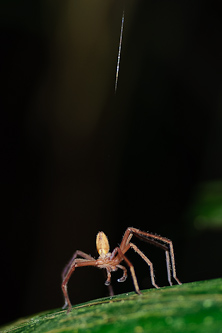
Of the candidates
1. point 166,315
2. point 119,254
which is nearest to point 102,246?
point 119,254

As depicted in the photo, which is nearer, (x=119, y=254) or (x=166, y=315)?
(x=166, y=315)

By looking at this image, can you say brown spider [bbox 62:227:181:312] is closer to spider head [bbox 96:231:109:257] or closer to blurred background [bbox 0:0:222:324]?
spider head [bbox 96:231:109:257]

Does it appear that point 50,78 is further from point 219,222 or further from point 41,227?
point 219,222

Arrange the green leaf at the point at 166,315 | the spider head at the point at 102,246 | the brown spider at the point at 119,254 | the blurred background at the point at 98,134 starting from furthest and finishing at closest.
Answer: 1. the blurred background at the point at 98,134
2. the spider head at the point at 102,246
3. the brown spider at the point at 119,254
4. the green leaf at the point at 166,315

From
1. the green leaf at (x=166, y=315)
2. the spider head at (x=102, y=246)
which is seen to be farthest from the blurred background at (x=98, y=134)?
the green leaf at (x=166, y=315)

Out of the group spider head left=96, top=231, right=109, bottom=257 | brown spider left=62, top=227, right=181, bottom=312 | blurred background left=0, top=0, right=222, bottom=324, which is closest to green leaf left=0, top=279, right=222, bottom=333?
brown spider left=62, top=227, right=181, bottom=312

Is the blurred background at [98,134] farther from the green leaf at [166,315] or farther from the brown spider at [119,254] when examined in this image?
the green leaf at [166,315]

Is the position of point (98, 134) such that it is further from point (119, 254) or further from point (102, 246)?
point (119, 254)

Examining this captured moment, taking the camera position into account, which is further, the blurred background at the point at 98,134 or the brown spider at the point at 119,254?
the blurred background at the point at 98,134
